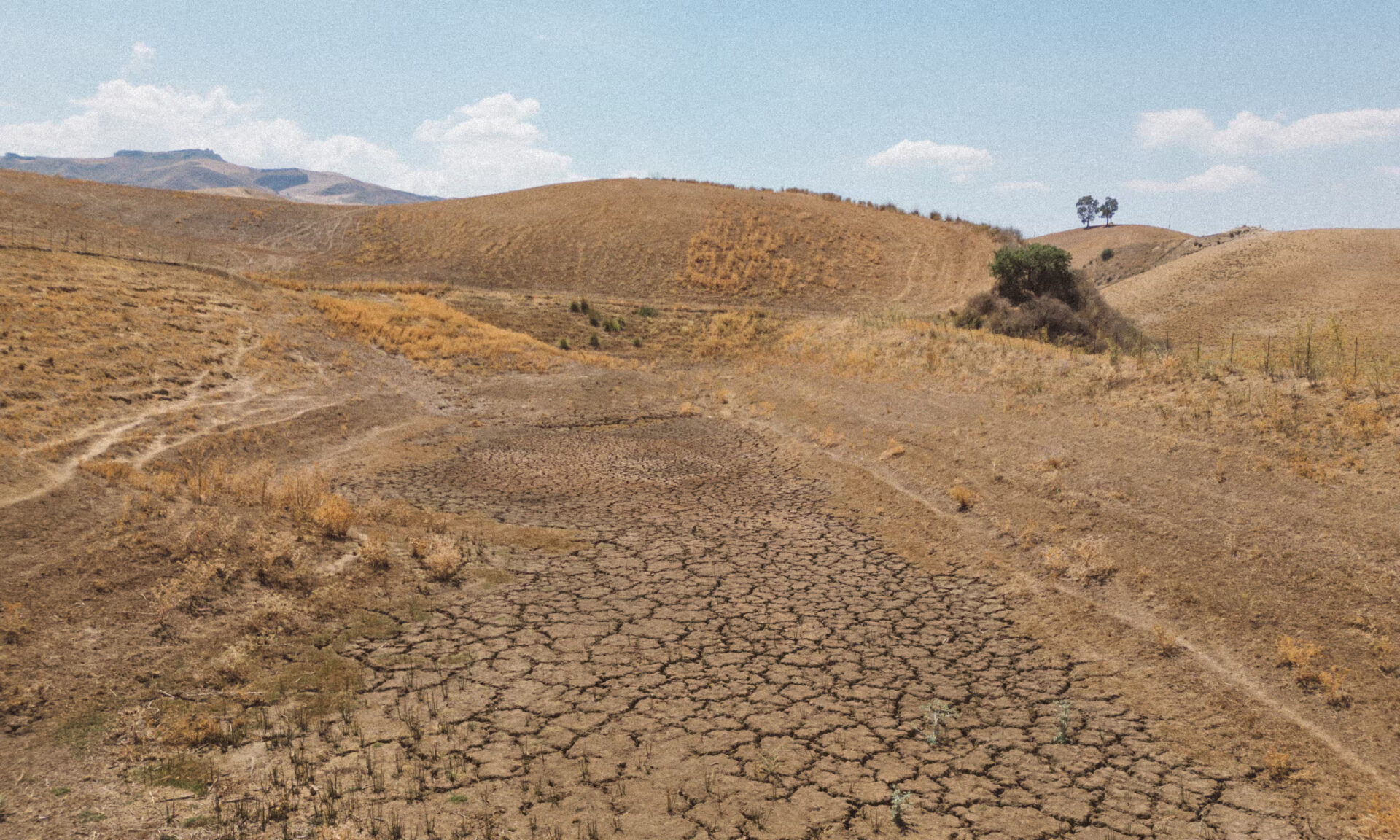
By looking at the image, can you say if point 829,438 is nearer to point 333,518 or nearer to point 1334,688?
point 333,518

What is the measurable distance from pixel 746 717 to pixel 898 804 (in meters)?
1.50

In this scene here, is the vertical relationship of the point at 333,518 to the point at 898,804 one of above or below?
above

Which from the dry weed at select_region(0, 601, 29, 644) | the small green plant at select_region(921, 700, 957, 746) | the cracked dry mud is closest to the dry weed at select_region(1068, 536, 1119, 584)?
the cracked dry mud

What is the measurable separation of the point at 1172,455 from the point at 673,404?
1226cm

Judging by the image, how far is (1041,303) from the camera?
27.6 meters

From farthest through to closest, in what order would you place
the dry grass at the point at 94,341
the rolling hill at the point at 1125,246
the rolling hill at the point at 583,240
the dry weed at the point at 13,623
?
1. the rolling hill at the point at 1125,246
2. the rolling hill at the point at 583,240
3. the dry grass at the point at 94,341
4. the dry weed at the point at 13,623

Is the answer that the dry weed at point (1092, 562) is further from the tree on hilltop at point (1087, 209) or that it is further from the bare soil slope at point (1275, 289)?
the tree on hilltop at point (1087, 209)

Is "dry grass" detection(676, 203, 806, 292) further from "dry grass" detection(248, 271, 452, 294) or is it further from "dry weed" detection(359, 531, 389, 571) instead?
"dry weed" detection(359, 531, 389, 571)

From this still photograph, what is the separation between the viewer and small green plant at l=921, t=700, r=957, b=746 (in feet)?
19.6

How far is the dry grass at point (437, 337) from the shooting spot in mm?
23625

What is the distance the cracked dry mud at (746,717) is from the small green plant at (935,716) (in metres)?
0.03

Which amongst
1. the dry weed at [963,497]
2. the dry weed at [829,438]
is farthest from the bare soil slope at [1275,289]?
the dry weed at [963,497]

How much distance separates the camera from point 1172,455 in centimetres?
1132

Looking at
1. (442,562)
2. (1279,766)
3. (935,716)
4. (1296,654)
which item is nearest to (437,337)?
(442,562)
